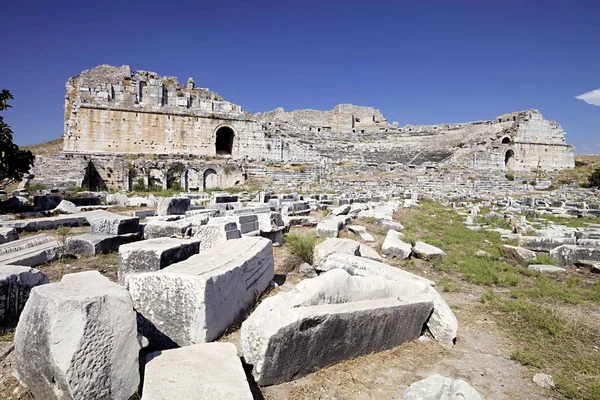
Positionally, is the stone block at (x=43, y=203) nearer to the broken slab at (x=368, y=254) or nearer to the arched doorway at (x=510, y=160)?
the broken slab at (x=368, y=254)

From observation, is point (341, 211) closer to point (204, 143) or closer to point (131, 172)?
point (131, 172)

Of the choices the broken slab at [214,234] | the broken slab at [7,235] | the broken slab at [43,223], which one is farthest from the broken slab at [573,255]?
the broken slab at [43,223]

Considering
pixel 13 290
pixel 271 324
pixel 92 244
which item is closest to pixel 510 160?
pixel 92 244

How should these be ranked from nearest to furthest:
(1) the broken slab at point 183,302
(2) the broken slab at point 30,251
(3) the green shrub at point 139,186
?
(1) the broken slab at point 183,302
(2) the broken slab at point 30,251
(3) the green shrub at point 139,186

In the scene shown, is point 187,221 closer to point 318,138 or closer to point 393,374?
point 393,374

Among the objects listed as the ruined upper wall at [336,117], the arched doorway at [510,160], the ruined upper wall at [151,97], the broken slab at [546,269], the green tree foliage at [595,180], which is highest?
the ruined upper wall at [336,117]

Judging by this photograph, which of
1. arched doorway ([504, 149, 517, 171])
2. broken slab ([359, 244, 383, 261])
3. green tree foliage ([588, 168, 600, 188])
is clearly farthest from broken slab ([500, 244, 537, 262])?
arched doorway ([504, 149, 517, 171])

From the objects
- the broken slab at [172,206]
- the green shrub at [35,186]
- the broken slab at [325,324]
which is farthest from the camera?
the green shrub at [35,186]

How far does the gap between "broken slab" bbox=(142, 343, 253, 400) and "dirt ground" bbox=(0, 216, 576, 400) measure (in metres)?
0.40

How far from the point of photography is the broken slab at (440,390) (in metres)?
2.03

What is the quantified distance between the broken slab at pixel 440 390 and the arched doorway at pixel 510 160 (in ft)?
122

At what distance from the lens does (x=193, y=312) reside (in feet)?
9.09

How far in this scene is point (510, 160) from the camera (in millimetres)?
34188

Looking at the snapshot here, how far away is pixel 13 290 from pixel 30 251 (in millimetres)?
2202
